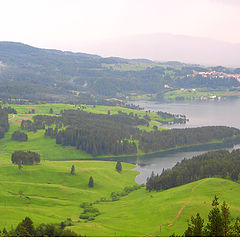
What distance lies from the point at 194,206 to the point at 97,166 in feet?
258

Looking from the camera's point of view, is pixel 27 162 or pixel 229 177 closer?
pixel 229 177

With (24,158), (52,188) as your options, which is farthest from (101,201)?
(24,158)

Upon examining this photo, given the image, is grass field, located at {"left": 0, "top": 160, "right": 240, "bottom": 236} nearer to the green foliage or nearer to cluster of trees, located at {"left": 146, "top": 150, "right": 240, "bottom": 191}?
the green foliage

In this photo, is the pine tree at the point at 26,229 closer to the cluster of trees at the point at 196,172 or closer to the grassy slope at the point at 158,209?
Answer: the grassy slope at the point at 158,209

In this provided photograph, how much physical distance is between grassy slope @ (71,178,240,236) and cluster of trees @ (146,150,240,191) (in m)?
7.46

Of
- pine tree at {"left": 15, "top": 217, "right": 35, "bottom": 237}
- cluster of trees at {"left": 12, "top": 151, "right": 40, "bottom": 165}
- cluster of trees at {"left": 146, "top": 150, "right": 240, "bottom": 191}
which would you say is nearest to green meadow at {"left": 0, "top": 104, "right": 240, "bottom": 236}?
cluster of trees at {"left": 12, "top": 151, "right": 40, "bottom": 165}

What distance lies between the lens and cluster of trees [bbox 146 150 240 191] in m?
140

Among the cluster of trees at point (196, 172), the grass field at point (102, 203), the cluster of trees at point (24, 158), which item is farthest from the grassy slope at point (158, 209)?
the cluster of trees at point (24, 158)

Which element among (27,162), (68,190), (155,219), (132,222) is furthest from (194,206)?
(27,162)

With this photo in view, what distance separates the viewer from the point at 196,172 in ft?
490

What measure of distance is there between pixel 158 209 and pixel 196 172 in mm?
43401

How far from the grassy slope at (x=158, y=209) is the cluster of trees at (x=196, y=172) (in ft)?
24.5

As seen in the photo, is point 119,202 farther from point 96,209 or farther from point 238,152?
point 238,152

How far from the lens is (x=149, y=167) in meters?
184
